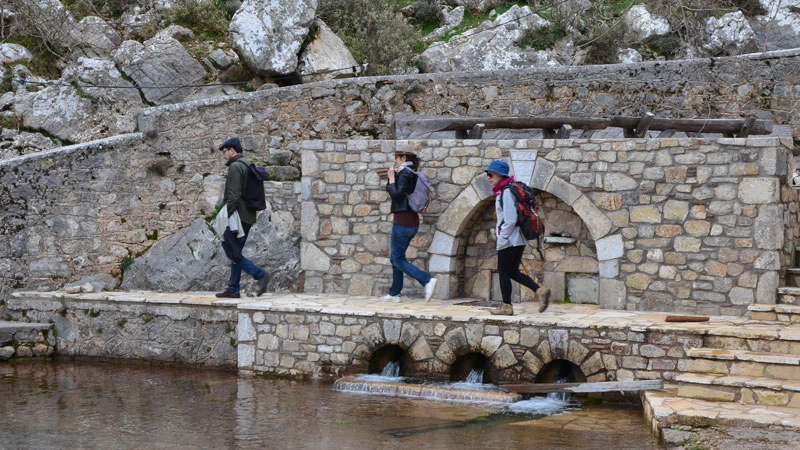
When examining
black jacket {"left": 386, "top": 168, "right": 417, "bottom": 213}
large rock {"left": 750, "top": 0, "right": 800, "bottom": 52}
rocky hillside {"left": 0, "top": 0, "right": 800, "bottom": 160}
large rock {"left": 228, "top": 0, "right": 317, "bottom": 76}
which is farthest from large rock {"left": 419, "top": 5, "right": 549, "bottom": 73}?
black jacket {"left": 386, "top": 168, "right": 417, "bottom": 213}

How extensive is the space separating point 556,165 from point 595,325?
227cm

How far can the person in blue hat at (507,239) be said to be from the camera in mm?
8992

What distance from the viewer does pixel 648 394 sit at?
297 inches

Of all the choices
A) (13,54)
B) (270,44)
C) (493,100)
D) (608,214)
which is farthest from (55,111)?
(608,214)

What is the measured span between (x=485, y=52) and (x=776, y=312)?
29.2ft

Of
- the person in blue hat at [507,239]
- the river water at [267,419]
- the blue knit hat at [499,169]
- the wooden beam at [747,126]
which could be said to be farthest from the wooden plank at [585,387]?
the wooden beam at [747,126]

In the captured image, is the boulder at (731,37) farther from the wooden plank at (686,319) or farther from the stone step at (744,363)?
the stone step at (744,363)

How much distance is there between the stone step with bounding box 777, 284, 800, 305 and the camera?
8875 mm

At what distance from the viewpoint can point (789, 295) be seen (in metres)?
8.92

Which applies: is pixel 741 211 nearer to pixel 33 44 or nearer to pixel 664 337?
pixel 664 337

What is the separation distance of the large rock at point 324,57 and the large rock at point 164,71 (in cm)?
148

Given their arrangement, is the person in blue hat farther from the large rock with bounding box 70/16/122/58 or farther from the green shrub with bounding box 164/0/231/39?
the large rock with bounding box 70/16/122/58

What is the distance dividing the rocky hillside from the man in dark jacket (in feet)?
12.5

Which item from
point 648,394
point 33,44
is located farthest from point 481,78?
point 33,44
